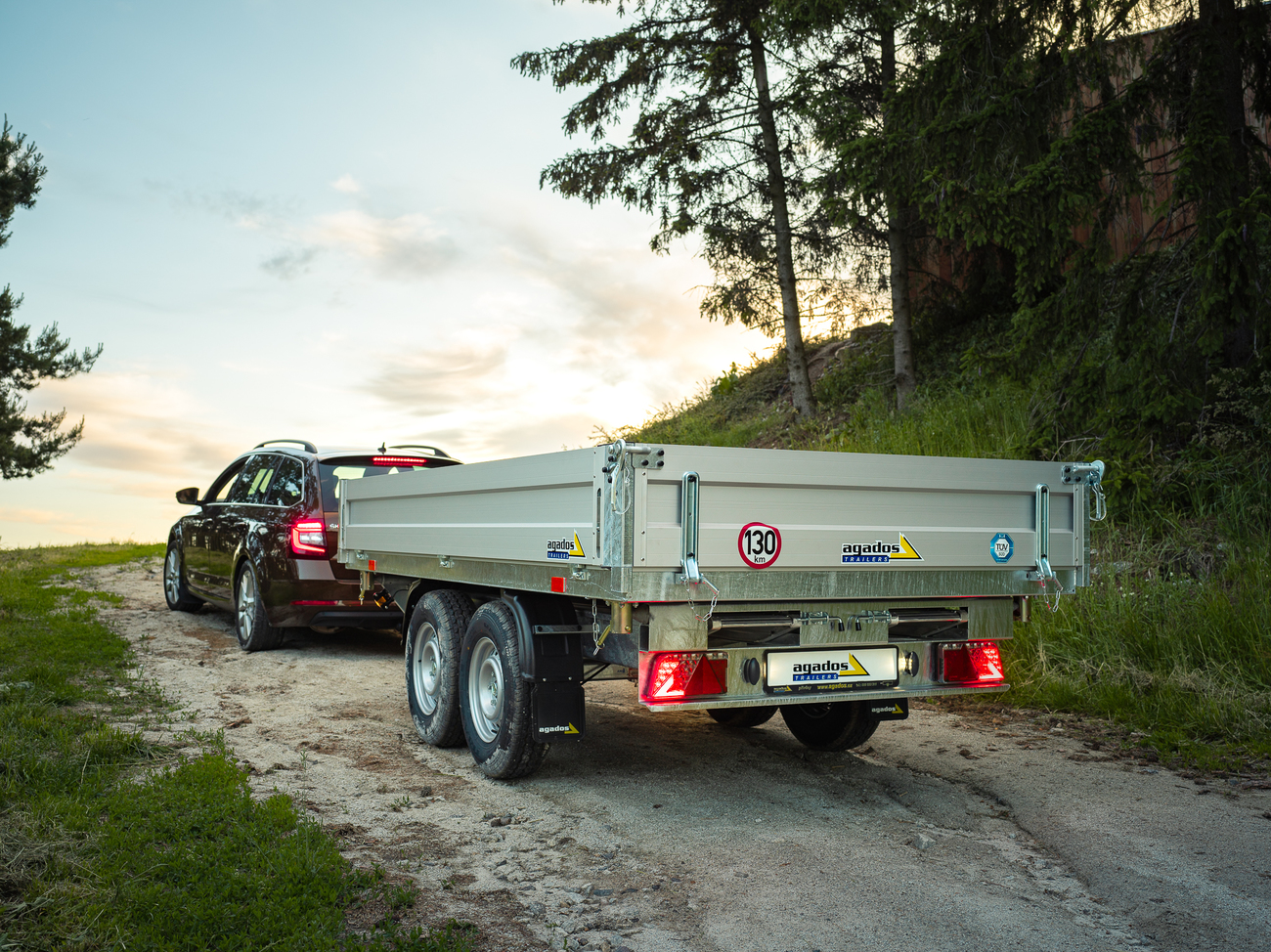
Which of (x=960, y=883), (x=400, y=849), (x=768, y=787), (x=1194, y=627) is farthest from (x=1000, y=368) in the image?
(x=400, y=849)

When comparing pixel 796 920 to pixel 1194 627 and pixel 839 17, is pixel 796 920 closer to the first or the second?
pixel 1194 627

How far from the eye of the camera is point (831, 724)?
234 inches

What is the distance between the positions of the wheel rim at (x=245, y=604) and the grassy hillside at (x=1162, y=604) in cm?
677

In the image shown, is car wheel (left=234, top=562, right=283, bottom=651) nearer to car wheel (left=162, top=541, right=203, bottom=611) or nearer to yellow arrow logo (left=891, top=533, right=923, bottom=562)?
car wheel (left=162, top=541, right=203, bottom=611)

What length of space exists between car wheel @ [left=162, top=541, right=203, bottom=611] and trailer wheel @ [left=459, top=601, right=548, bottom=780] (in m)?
7.48

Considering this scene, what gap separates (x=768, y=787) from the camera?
17.0 ft

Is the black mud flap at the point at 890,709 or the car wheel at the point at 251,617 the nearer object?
the black mud flap at the point at 890,709

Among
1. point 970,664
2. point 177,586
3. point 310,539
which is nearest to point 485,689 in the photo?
point 970,664

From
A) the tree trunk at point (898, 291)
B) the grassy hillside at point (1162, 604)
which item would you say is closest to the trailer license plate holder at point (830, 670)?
the grassy hillside at point (1162, 604)

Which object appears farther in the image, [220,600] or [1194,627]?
[220,600]

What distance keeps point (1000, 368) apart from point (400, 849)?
32.9ft

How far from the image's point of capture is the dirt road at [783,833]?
3514 mm

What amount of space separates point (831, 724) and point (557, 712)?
1.93 metres

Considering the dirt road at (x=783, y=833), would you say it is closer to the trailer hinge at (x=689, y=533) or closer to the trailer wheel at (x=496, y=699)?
the trailer wheel at (x=496, y=699)
